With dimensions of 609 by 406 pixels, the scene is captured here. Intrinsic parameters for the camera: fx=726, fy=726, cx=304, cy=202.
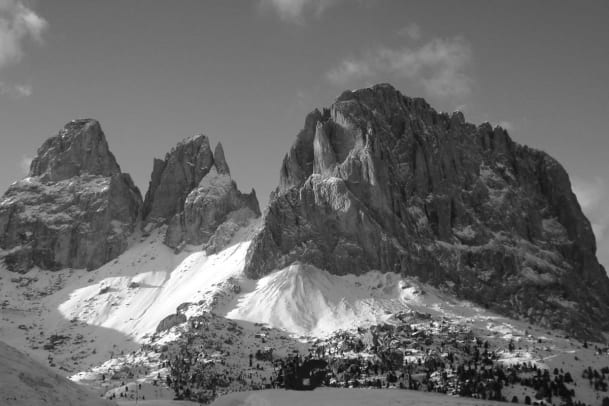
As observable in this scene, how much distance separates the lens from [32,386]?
235ft

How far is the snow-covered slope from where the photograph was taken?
68438 millimetres

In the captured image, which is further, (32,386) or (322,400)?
(322,400)

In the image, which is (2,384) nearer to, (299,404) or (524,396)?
(299,404)

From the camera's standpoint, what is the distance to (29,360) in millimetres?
79812

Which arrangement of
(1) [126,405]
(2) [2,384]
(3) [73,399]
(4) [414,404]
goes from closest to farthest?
(2) [2,384] → (3) [73,399] → (1) [126,405] → (4) [414,404]

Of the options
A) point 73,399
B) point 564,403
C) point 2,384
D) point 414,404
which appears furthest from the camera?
point 564,403

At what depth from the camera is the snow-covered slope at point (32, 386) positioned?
6844 cm

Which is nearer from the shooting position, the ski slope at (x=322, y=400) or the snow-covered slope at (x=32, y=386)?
the snow-covered slope at (x=32, y=386)

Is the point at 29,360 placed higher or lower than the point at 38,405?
higher

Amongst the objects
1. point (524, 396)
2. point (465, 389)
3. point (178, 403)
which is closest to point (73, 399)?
point (178, 403)

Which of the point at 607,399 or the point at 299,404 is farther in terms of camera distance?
the point at 607,399

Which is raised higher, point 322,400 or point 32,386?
point 322,400

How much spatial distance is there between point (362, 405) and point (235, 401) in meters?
Answer: 19.7

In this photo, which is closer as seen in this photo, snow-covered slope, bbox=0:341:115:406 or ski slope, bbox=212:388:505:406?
snow-covered slope, bbox=0:341:115:406
